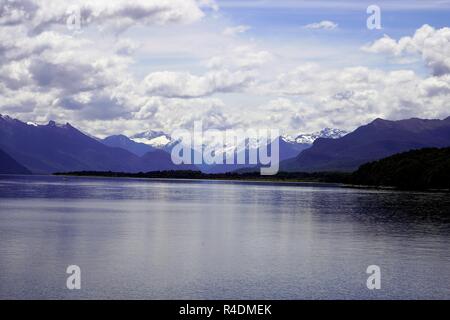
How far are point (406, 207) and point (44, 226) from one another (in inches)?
3641

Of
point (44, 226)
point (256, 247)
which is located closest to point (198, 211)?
point (44, 226)

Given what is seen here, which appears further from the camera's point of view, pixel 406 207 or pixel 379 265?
pixel 406 207

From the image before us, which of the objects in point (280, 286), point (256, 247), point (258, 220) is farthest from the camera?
point (258, 220)

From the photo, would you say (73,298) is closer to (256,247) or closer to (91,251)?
(91,251)

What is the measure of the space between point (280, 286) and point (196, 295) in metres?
7.99

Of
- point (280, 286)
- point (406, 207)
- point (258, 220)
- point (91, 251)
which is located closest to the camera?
point (280, 286)

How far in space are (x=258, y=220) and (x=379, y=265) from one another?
56.4 metres
